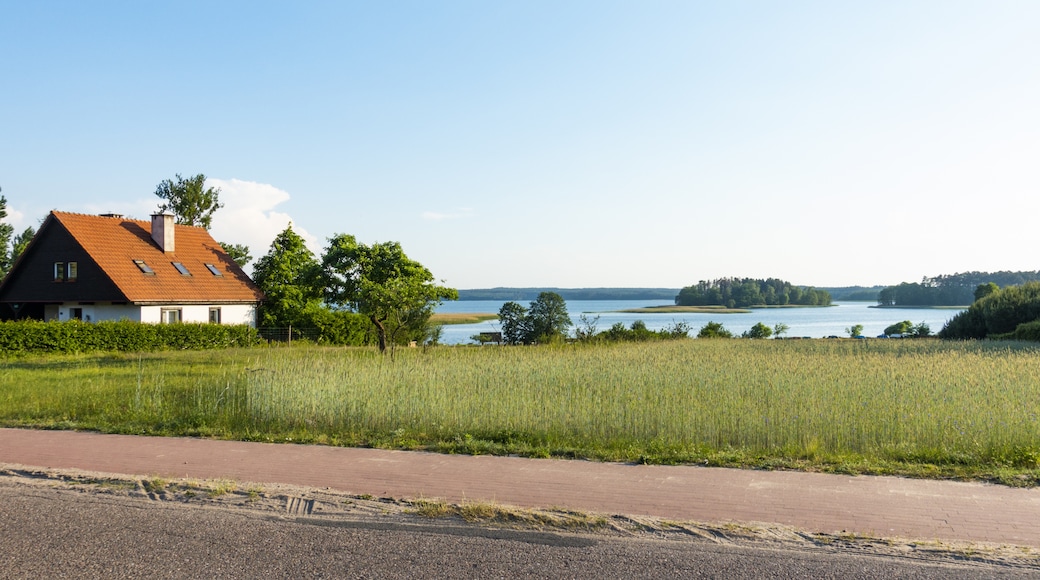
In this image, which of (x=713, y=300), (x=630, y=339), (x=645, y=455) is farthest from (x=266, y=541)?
(x=713, y=300)

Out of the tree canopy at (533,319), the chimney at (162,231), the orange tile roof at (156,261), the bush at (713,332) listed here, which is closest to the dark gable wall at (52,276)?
the orange tile roof at (156,261)

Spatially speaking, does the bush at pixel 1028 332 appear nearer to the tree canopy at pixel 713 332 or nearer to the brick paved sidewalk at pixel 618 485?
the tree canopy at pixel 713 332

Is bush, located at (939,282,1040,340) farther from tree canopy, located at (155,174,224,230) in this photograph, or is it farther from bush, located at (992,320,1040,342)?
tree canopy, located at (155,174,224,230)

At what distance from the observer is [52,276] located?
35438 mm

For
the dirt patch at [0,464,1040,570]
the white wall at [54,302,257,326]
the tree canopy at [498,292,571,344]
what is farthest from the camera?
the white wall at [54,302,257,326]

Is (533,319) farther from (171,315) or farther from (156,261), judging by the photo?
(156,261)

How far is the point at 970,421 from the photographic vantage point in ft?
28.9

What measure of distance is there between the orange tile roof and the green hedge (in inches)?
151

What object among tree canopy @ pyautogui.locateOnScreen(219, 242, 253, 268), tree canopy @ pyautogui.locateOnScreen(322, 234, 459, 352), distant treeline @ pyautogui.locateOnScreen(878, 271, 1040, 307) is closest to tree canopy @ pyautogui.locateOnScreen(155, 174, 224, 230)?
tree canopy @ pyautogui.locateOnScreen(219, 242, 253, 268)

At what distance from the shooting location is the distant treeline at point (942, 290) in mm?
66844

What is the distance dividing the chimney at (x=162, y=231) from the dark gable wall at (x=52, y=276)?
402 cm

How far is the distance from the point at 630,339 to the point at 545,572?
26.4 metres

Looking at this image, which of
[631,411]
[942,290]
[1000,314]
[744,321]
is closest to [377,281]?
[631,411]

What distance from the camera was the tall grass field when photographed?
8219mm
